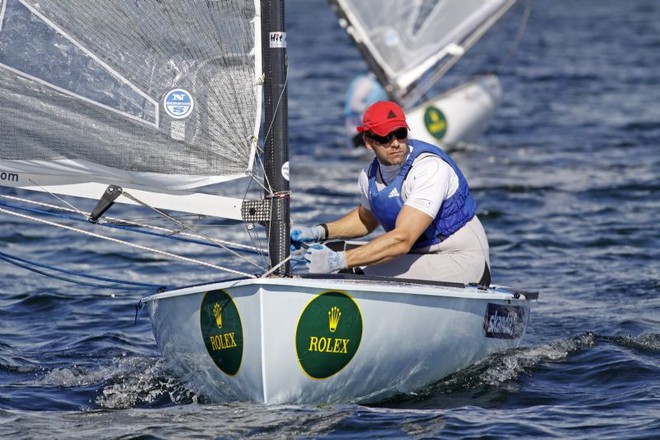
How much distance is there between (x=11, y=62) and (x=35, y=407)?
169cm

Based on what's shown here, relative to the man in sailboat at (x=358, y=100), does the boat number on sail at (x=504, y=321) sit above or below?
below

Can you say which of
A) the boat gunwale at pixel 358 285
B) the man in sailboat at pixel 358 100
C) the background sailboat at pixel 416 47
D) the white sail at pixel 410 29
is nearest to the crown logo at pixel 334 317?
the boat gunwale at pixel 358 285

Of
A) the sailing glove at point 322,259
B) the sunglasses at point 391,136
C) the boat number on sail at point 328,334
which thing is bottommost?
the boat number on sail at point 328,334

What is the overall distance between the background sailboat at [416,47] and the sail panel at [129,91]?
9.14 m

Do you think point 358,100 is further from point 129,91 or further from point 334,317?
point 334,317

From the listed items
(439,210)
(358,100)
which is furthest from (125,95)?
(358,100)

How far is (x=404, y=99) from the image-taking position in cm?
1502

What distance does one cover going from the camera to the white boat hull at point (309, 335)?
17.1 feet

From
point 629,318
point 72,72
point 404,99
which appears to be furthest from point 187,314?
point 404,99

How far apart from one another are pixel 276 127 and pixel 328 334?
96cm

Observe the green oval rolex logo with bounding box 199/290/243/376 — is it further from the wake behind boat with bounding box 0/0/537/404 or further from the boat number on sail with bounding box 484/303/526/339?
the boat number on sail with bounding box 484/303/526/339

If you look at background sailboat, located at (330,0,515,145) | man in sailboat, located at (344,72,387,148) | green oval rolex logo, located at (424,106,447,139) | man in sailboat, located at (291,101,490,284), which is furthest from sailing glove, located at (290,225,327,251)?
green oval rolex logo, located at (424,106,447,139)

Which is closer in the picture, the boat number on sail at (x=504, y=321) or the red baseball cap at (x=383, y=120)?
the red baseball cap at (x=383, y=120)

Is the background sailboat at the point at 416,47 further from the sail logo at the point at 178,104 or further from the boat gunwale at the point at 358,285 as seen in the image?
the sail logo at the point at 178,104
